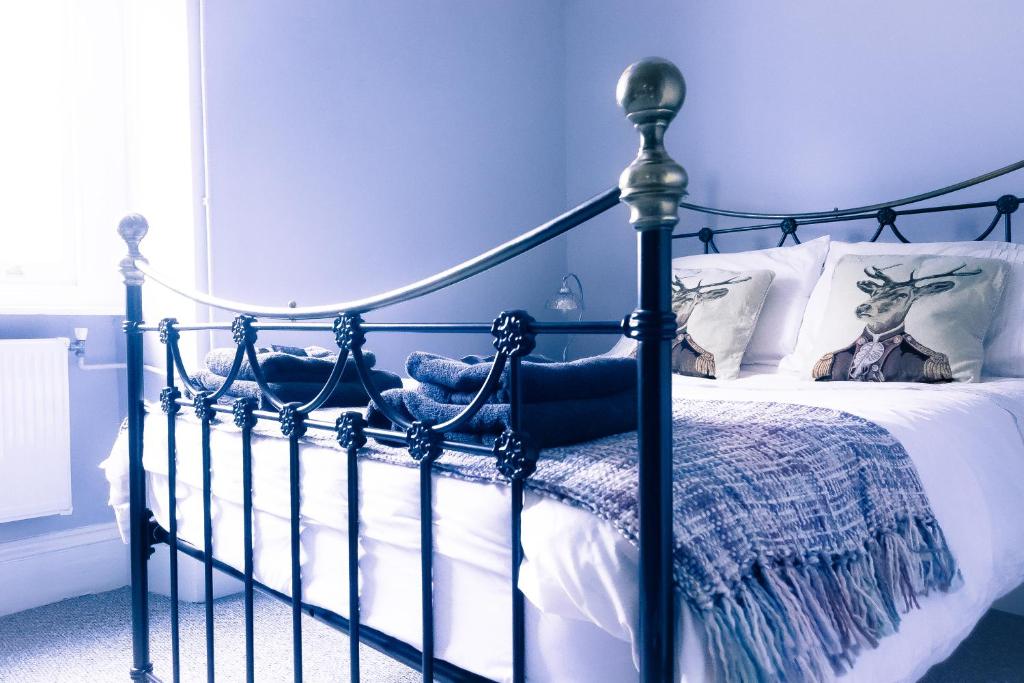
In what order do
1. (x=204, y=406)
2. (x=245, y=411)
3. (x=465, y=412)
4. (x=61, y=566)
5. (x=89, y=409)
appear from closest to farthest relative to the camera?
(x=465, y=412) < (x=245, y=411) < (x=204, y=406) < (x=61, y=566) < (x=89, y=409)

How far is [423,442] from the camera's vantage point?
93 cm

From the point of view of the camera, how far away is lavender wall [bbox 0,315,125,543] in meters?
2.25

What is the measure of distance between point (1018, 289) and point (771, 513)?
4.79 feet

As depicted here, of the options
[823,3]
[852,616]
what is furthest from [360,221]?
[852,616]

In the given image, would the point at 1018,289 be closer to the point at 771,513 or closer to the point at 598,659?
the point at 771,513

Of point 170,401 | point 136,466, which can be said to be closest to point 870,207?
point 170,401

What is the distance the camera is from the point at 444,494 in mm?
924

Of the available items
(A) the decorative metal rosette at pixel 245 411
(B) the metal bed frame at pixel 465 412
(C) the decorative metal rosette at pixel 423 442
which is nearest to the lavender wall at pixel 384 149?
(B) the metal bed frame at pixel 465 412

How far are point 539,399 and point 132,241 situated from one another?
1124mm

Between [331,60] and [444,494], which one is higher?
[331,60]

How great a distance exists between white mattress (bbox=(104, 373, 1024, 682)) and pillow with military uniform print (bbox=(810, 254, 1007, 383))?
15 centimetres

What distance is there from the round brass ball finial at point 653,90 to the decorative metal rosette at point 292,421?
2.28 ft

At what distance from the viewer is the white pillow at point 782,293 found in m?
2.21

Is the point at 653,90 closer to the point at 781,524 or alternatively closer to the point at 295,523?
the point at 781,524
